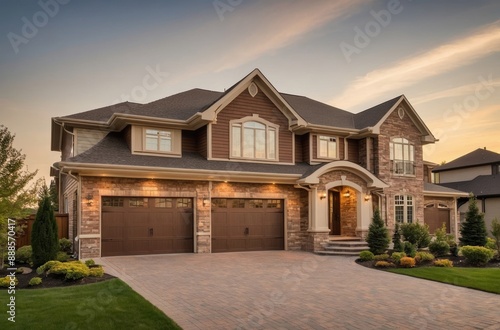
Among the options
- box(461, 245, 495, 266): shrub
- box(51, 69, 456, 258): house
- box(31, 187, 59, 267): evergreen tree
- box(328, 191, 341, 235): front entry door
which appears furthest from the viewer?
box(328, 191, 341, 235): front entry door

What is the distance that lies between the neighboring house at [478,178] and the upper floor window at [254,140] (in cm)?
1880

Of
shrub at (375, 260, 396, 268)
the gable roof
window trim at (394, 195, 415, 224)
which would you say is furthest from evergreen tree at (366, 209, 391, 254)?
the gable roof

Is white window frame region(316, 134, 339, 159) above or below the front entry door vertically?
above

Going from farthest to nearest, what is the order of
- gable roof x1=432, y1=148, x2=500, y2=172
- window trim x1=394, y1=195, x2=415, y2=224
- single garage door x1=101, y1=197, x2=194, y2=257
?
gable roof x1=432, y1=148, x2=500, y2=172 → window trim x1=394, y1=195, x2=415, y2=224 → single garage door x1=101, y1=197, x2=194, y2=257

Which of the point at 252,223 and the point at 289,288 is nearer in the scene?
the point at 289,288

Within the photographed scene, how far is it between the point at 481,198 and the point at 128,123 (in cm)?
2576

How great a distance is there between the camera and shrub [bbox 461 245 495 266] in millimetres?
13773

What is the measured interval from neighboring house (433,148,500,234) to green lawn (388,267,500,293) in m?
18.5

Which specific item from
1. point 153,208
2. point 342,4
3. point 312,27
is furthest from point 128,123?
point 342,4

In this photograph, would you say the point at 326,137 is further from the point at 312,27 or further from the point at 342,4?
the point at 342,4

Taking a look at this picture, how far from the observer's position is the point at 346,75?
19.2 m

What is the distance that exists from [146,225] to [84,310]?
337 inches

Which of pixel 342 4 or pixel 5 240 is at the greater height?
pixel 342 4

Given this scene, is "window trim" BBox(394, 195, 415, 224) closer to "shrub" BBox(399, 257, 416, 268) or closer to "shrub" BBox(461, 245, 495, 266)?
"shrub" BBox(461, 245, 495, 266)
